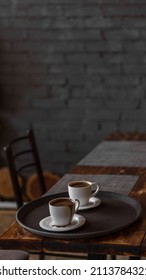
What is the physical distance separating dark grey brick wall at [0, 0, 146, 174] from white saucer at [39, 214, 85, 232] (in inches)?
80.4

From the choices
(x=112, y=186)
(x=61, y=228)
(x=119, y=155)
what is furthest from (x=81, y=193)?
(x=119, y=155)

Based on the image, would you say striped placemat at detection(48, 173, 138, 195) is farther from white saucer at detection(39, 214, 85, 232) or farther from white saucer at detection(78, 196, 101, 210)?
white saucer at detection(39, 214, 85, 232)

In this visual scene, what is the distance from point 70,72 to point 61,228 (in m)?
2.22

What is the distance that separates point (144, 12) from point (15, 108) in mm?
1102

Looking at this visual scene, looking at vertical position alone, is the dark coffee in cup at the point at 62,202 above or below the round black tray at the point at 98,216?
above

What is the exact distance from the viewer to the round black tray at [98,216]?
158 centimetres

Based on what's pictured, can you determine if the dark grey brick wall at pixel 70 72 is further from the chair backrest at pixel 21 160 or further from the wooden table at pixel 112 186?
the wooden table at pixel 112 186

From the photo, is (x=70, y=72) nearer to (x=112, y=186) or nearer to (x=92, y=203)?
(x=112, y=186)

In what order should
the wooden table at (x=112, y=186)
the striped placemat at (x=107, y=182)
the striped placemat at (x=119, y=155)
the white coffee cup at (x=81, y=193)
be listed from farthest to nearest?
the striped placemat at (x=119, y=155), the striped placemat at (x=107, y=182), the white coffee cup at (x=81, y=193), the wooden table at (x=112, y=186)

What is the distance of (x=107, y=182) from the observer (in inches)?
84.1

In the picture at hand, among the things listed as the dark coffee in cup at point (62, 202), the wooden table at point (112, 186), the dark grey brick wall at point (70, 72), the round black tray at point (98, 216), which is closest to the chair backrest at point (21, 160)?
the dark grey brick wall at point (70, 72)

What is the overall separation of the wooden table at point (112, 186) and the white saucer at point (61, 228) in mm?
39
